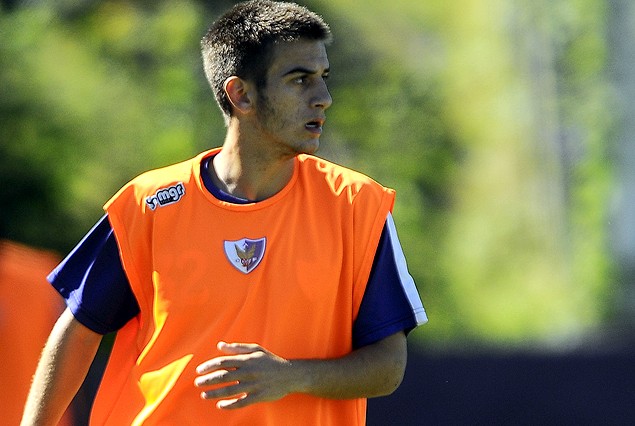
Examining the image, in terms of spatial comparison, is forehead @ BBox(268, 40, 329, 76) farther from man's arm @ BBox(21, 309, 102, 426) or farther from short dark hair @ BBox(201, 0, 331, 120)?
man's arm @ BBox(21, 309, 102, 426)

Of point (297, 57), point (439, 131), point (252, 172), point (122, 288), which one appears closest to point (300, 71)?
point (297, 57)

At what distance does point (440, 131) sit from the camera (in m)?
17.9

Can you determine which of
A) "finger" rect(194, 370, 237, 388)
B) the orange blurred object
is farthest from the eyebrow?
the orange blurred object

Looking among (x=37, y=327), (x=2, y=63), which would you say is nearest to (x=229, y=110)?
(x=37, y=327)

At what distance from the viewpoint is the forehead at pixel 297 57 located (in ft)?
12.5

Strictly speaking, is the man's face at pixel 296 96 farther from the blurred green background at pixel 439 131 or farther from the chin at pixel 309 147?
the blurred green background at pixel 439 131

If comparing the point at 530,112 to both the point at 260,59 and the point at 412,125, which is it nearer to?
the point at 412,125

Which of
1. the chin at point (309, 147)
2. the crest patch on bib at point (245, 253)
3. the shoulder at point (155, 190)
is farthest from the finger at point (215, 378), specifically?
the chin at point (309, 147)

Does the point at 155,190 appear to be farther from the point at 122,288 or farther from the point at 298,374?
the point at 298,374

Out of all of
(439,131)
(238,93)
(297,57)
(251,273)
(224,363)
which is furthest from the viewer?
(439,131)

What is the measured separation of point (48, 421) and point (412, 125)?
14110 millimetres

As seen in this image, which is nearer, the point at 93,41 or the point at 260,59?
the point at 260,59

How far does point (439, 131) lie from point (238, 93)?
46.2 feet

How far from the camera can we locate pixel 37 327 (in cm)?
491
